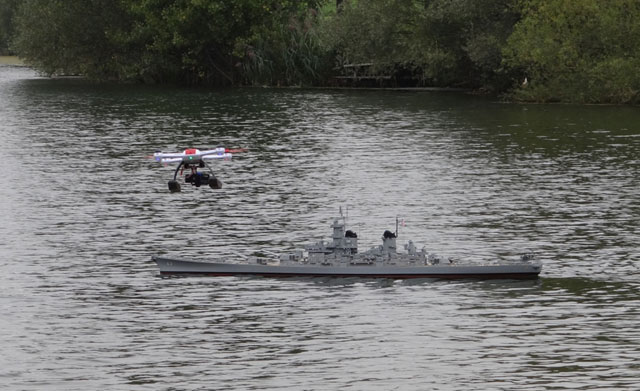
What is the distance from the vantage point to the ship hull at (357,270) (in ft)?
211

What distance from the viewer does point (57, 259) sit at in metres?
70.8

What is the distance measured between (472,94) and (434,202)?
8876 cm

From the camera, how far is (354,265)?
65750 millimetres

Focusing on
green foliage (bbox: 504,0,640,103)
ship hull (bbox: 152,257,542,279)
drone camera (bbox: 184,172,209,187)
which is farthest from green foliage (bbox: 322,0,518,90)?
ship hull (bbox: 152,257,542,279)

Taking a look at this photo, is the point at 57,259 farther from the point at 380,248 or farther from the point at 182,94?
the point at 182,94

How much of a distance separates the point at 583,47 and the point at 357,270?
9262 centimetres

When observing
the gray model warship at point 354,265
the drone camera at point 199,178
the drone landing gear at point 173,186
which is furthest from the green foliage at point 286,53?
the gray model warship at point 354,265

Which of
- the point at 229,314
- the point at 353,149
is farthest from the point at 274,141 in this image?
the point at 229,314

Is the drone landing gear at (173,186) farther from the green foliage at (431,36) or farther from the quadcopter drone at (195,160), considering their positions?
the green foliage at (431,36)

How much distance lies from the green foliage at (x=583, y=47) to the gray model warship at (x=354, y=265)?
85.0 metres

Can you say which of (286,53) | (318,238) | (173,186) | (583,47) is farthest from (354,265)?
(286,53)

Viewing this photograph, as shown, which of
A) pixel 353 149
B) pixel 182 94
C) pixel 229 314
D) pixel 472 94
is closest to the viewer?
pixel 229 314

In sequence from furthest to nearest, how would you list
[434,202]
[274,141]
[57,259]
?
[274,141]
[434,202]
[57,259]

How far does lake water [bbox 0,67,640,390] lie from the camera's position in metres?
50.6
